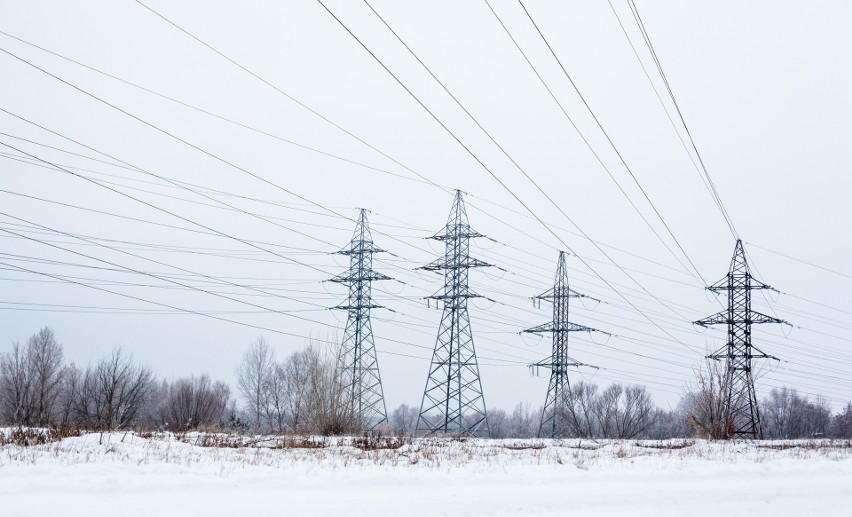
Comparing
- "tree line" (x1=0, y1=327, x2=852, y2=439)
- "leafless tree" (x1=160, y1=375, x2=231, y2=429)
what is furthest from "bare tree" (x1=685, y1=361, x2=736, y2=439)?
"leafless tree" (x1=160, y1=375, x2=231, y2=429)

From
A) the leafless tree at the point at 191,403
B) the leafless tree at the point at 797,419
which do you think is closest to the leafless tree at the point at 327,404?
the leafless tree at the point at 191,403

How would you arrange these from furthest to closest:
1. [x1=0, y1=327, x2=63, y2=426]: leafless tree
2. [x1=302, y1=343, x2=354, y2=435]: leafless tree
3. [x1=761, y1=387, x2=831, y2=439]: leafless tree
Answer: [x1=761, y1=387, x2=831, y2=439]: leafless tree → [x1=0, y1=327, x2=63, y2=426]: leafless tree → [x1=302, y1=343, x2=354, y2=435]: leafless tree

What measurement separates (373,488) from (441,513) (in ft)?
7.95

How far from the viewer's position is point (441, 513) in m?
8.98

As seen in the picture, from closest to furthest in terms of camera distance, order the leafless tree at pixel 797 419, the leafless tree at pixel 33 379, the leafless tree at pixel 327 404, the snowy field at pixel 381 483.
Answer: the snowy field at pixel 381 483, the leafless tree at pixel 327 404, the leafless tree at pixel 33 379, the leafless tree at pixel 797 419

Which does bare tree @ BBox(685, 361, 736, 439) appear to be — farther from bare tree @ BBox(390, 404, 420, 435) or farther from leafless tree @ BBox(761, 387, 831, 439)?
leafless tree @ BBox(761, 387, 831, 439)

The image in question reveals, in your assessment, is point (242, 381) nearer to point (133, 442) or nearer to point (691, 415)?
point (691, 415)

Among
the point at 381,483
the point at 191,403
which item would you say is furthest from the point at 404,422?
the point at 191,403

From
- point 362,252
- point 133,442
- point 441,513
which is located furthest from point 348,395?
point 441,513

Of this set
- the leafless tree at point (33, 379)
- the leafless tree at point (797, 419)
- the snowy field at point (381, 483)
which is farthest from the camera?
the leafless tree at point (797, 419)

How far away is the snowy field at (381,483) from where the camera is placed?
9.18 m

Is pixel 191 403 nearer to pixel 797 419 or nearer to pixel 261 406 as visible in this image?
pixel 261 406

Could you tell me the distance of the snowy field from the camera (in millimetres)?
9180

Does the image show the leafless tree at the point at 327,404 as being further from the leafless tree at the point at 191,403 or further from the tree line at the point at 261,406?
the leafless tree at the point at 191,403
